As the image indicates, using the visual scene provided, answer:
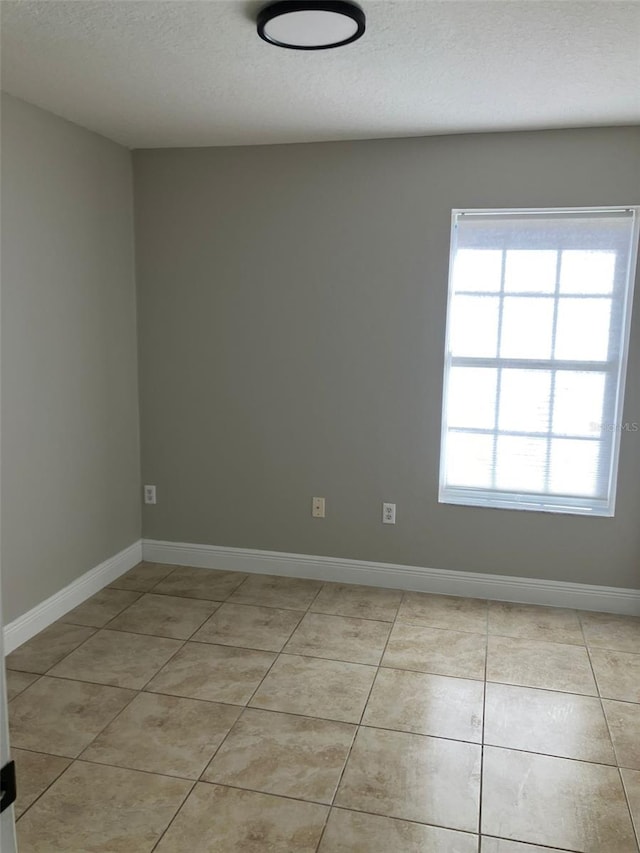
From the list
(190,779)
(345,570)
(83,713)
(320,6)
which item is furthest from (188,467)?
(320,6)

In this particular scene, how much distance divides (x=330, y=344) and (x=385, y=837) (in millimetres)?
2361

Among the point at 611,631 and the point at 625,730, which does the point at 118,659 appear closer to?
the point at 625,730

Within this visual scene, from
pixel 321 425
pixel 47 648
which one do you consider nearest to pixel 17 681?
pixel 47 648

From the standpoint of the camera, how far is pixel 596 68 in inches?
97.8

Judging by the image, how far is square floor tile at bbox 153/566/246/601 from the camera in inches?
147

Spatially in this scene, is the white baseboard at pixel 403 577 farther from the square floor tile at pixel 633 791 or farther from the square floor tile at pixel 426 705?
the square floor tile at pixel 633 791

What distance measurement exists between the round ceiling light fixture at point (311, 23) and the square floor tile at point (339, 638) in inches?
92.4

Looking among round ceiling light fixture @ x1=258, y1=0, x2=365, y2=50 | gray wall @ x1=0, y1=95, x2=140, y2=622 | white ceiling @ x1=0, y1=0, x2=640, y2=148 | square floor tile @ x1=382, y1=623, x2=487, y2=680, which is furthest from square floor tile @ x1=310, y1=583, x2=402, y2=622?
round ceiling light fixture @ x1=258, y1=0, x2=365, y2=50

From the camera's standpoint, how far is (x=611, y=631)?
3.34 m

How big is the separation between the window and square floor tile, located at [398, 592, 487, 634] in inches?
20.3

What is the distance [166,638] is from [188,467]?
110 centimetres

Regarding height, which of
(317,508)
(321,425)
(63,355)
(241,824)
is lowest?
(241,824)

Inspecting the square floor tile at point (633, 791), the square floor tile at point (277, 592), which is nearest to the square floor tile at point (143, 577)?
the square floor tile at point (277, 592)

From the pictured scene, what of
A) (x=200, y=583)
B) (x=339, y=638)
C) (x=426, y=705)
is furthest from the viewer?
(x=200, y=583)
